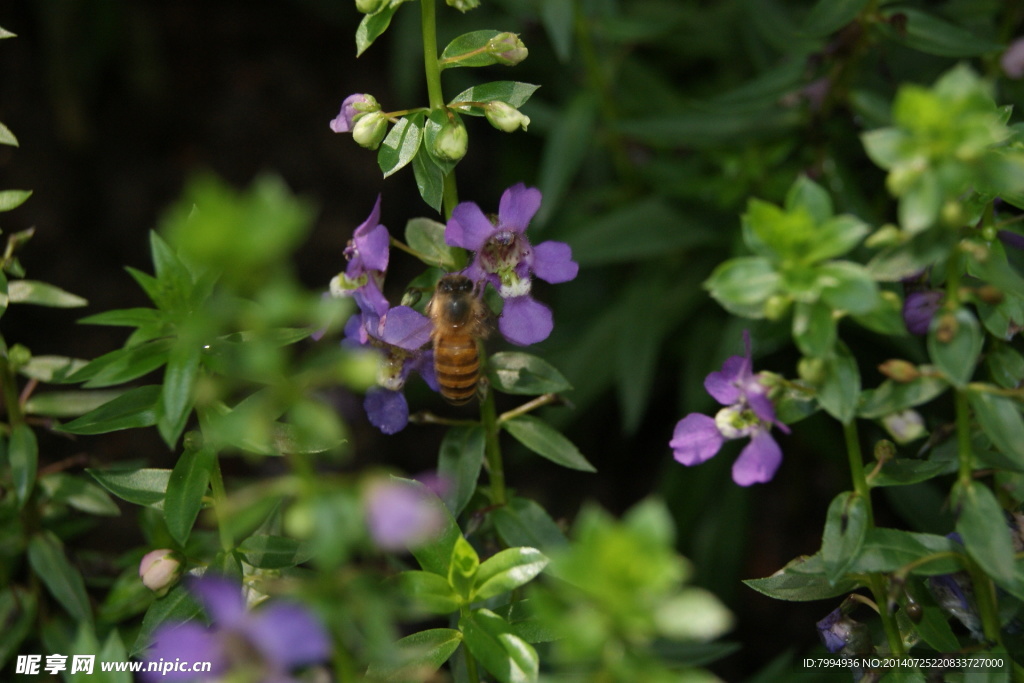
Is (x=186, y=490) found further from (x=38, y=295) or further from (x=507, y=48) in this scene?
(x=507, y=48)

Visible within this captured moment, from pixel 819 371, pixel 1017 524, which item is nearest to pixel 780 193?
pixel 1017 524

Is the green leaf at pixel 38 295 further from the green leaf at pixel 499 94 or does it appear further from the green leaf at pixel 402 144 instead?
the green leaf at pixel 499 94

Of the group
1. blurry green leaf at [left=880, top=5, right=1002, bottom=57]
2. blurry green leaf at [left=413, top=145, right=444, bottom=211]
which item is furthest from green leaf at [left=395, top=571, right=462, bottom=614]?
blurry green leaf at [left=880, top=5, right=1002, bottom=57]

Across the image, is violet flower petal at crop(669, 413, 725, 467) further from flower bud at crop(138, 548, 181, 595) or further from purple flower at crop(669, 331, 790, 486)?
flower bud at crop(138, 548, 181, 595)

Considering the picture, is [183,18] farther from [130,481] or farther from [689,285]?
[130,481]

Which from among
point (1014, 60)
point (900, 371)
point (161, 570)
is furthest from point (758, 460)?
point (1014, 60)

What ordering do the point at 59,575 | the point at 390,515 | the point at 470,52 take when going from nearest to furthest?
the point at 390,515 < the point at 470,52 < the point at 59,575

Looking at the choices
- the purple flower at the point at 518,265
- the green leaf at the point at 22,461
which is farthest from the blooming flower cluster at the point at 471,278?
the green leaf at the point at 22,461
